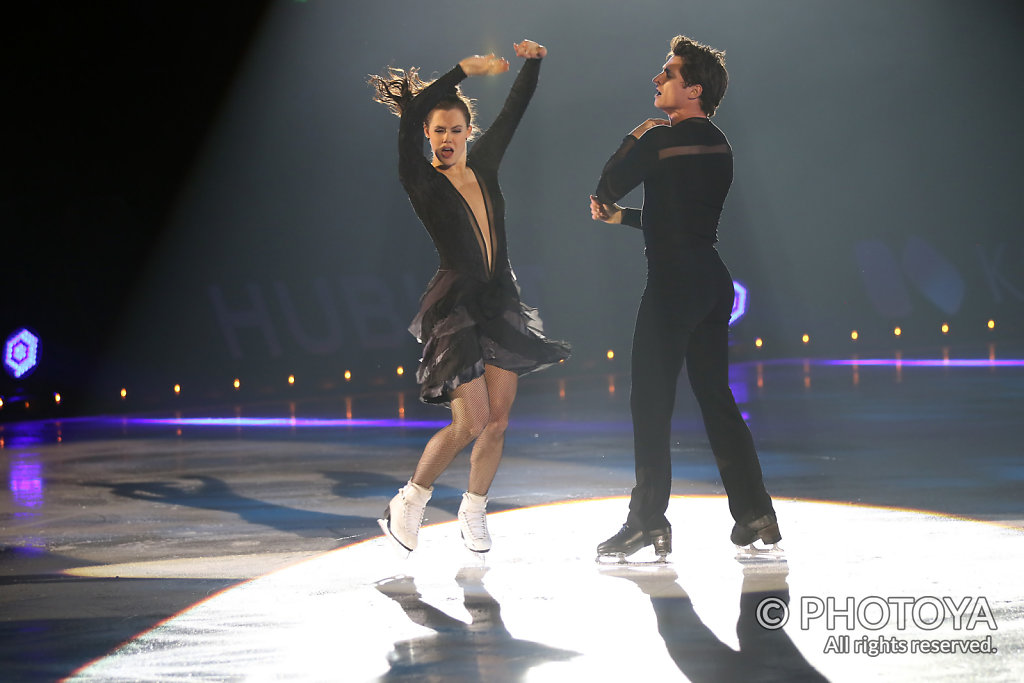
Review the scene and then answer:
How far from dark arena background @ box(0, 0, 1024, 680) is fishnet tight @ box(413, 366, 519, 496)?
32cm

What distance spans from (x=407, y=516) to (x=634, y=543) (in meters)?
0.72

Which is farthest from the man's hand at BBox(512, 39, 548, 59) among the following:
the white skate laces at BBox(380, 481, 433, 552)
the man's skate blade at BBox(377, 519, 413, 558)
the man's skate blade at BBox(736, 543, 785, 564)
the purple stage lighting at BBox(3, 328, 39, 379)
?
the purple stage lighting at BBox(3, 328, 39, 379)

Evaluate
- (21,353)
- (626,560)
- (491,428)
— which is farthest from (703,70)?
(21,353)

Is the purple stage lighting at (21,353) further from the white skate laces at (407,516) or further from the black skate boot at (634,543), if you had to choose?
the black skate boot at (634,543)

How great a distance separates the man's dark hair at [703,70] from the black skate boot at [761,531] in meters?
1.27

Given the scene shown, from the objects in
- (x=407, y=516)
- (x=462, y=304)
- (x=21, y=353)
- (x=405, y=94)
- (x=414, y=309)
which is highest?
(x=405, y=94)

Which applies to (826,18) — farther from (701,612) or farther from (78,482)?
(701,612)

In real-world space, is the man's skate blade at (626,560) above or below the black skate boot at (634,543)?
below

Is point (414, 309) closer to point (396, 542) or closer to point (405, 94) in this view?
point (405, 94)

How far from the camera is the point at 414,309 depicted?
14258mm

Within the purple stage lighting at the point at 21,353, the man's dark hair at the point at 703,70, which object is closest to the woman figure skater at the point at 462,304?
the man's dark hair at the point at 703,70

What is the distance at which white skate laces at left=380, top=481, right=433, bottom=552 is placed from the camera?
3881 millimetres

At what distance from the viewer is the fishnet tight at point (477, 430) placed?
3.95m

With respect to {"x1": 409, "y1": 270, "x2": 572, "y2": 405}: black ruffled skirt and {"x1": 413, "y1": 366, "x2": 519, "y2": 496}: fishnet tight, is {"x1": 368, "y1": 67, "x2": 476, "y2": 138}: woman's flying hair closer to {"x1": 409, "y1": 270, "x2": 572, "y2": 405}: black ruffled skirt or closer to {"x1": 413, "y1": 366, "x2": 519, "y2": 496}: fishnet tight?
{"x1": 409, "y1": 270, "x2": 572, "y2": 405}: black ruffled skirt
